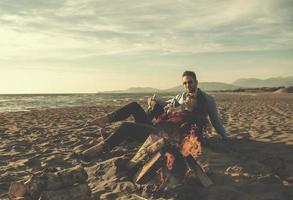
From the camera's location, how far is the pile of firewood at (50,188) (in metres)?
4.41

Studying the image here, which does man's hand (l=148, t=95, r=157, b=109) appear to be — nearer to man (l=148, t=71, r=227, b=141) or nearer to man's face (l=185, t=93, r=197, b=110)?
man (l=148, t=71, r=227, b=141)

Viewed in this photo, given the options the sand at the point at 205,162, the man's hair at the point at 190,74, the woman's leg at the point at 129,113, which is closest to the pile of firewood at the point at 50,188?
the sand at the point at 205,162

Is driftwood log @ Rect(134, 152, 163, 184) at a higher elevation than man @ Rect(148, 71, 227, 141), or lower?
lower

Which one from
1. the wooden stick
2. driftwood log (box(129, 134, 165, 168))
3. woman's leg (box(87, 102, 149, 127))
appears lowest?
the wooden stick

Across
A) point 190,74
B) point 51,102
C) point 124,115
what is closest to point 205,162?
point 190,74

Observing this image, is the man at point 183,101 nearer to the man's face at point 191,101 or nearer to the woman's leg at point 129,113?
the man's face at point 191,101

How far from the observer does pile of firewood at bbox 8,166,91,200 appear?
4408 millimetres

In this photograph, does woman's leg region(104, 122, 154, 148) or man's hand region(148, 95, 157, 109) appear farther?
man's hand region(148, 95, 157, 109)

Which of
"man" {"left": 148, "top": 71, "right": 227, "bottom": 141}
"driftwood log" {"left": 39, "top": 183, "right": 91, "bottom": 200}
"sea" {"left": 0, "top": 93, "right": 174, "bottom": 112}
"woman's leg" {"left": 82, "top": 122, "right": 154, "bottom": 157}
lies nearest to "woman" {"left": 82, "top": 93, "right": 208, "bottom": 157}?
"woman's leg" {"left": 82, "top": 122, "right": 154, "bottom": 157}

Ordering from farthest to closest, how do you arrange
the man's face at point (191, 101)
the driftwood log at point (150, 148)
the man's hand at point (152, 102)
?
the man's hand at point (152, 102) < the man's face at point (191, 101) < the driftwood log at point (150, 148)

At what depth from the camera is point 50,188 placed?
446 centimetres

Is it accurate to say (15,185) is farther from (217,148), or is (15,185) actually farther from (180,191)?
(217,148)

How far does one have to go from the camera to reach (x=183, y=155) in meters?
5.29

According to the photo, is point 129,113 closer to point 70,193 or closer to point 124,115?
point 124,115
